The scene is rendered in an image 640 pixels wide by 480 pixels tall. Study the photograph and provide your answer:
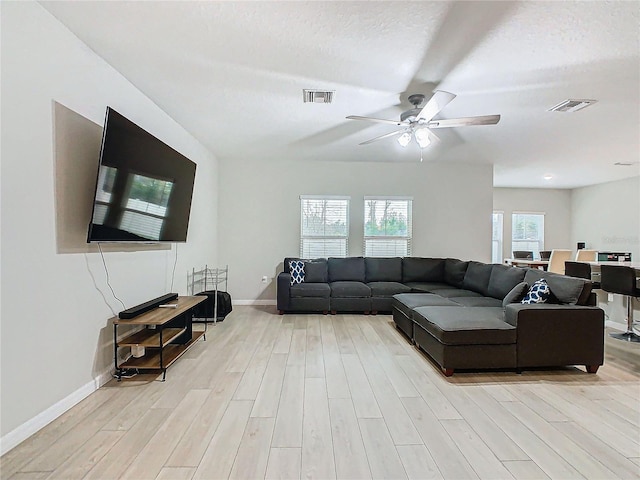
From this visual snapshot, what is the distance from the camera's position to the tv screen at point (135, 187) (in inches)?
99.7

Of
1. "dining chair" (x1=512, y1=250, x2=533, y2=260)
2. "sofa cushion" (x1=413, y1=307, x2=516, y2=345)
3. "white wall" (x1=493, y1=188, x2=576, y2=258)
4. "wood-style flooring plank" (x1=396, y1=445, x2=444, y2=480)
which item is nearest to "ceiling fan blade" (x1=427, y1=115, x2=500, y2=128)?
"sofa cushion" (x1=413, y1=307, x2=516, y2=345)

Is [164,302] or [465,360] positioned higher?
[164,302]

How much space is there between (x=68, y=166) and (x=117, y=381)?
183 cm

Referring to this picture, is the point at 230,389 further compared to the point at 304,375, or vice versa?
the point at 304,375

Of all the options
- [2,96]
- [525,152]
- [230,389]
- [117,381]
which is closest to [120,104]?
[2,96]

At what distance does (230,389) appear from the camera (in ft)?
9.18

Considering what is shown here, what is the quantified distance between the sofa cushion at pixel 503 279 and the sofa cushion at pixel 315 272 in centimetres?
258

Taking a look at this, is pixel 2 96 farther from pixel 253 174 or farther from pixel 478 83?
pixel 253 174

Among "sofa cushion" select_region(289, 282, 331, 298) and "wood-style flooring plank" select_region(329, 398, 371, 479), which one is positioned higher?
"sofa cushion" select_region(289, 282, 331, 298)

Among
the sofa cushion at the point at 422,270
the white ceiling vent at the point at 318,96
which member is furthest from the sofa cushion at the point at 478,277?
the white ceiling vent at the point at 318,96

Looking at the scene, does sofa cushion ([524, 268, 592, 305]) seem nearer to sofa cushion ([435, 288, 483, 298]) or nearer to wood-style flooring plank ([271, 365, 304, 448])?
sofa cushion ([435, 288, 483, 298])

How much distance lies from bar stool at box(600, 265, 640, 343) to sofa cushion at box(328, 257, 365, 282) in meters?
3.40

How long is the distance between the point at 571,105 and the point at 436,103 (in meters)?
1.86

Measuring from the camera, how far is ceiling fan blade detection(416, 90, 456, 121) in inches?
108
